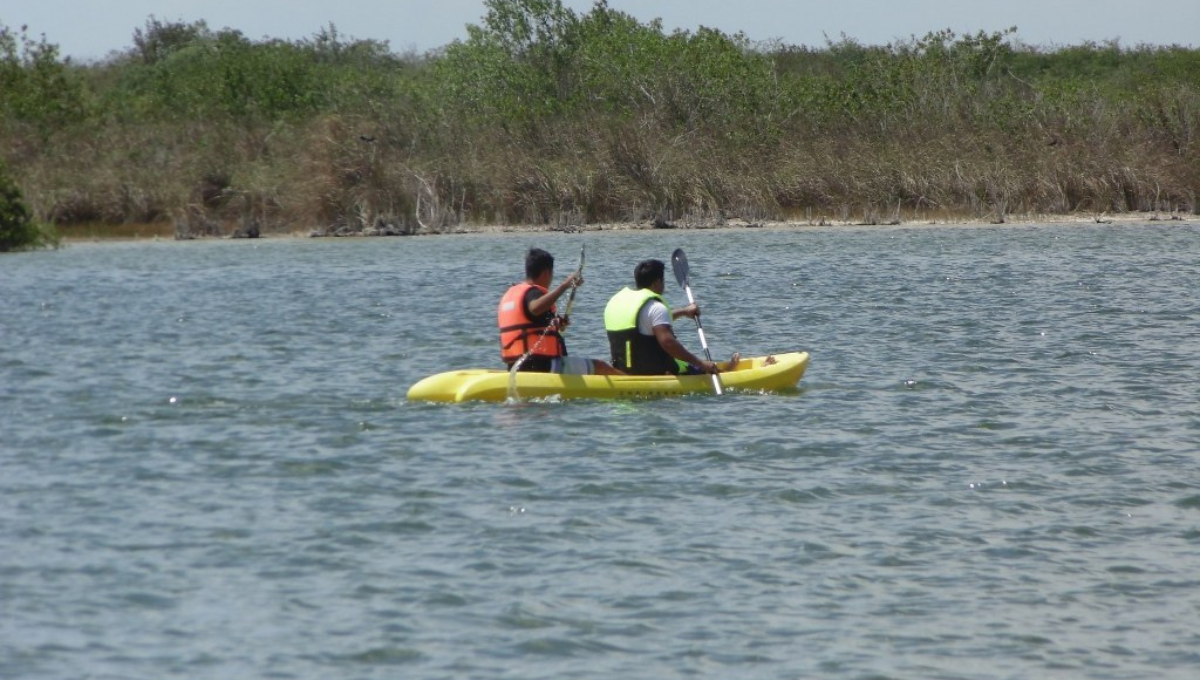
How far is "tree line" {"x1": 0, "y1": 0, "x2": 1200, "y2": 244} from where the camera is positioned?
39.9 metres

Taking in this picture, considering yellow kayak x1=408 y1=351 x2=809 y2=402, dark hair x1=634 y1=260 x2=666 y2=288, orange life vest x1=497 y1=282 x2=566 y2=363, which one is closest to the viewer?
yellow kayak x1=408 y1=351 x2=809 y2=402

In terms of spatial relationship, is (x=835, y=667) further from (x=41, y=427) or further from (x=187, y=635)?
(x=41, y=427)

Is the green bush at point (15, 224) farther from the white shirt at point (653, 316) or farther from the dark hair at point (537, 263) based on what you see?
the white shirt at point (653, 316)

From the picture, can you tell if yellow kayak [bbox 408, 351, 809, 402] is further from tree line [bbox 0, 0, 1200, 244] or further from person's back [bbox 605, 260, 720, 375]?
tree line [bbox 0, 0, 1200, 244]

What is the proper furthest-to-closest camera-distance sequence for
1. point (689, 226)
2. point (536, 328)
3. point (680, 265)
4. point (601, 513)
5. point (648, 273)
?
point (689, 226)
point (680, 265)
point (536, 328)
point (648, 273)
point (601, 513)

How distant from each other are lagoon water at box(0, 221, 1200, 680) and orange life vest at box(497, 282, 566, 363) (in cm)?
54

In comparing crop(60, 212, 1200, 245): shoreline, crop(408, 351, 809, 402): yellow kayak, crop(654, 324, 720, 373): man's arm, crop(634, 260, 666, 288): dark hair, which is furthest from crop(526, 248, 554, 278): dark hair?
crop(60, 212, 1200, 245): shoreline

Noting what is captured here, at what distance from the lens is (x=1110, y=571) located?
26.2 ft

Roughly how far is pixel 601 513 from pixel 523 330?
3.89 metres

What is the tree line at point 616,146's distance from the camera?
39938 millimetres

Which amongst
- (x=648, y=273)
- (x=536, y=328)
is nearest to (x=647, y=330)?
(x=648, y=273)

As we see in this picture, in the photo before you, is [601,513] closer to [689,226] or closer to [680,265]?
[680,265]

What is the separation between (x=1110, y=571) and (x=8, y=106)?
41.1 meters

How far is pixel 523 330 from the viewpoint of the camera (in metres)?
12.8
